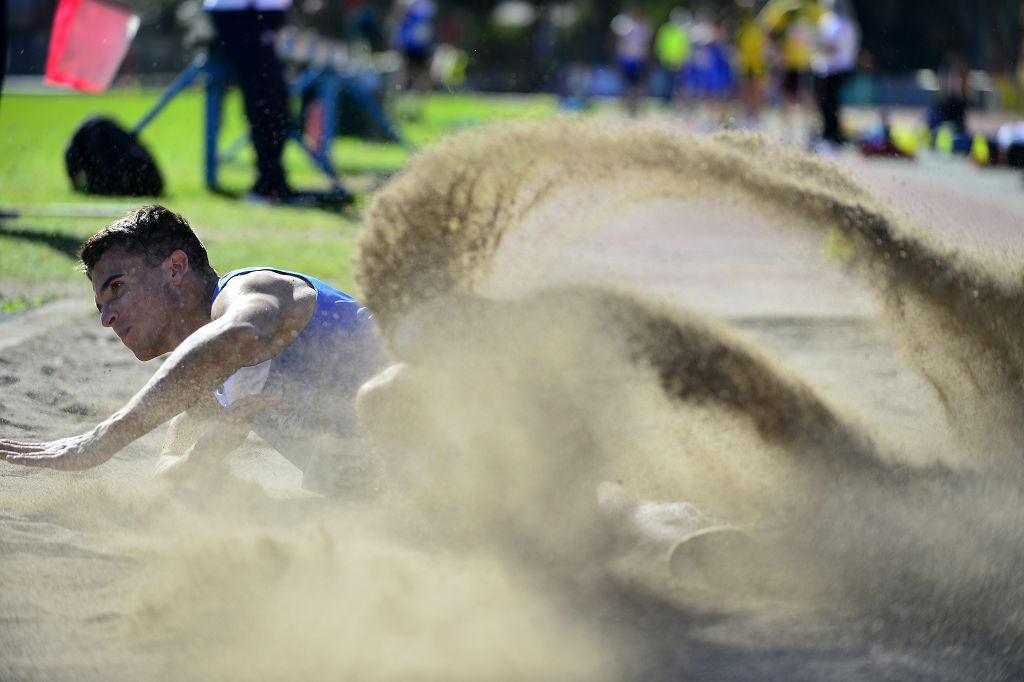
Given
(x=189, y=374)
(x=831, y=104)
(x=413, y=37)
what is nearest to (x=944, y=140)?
(x=831, y=104)

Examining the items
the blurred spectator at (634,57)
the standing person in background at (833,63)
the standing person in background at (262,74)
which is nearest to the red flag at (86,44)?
the standing person in background at (262,74)

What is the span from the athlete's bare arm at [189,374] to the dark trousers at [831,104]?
50.5 feet

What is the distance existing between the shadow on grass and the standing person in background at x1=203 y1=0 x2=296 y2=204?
8.31ft

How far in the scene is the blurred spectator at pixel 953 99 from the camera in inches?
803

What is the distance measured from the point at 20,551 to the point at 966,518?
2733mm

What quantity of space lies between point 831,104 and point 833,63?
61cm

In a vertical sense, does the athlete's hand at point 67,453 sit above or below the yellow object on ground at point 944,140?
above

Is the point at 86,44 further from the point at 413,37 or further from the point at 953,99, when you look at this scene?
the point at 953,99

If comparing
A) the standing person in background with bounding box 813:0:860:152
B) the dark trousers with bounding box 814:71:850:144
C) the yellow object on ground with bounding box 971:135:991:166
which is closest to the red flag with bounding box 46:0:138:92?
the yellow object on ground with bounding box 971:135:991:166

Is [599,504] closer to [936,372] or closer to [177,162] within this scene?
[936,372]

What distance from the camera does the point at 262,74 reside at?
1191 centimetres

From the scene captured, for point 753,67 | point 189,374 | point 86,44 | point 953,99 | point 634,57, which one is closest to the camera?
point 189,374

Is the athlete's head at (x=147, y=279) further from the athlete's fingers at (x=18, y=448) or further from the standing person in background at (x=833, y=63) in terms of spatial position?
the standing person in background at (x=833, y=63)

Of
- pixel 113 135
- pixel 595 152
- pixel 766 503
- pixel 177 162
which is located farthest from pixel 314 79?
pixel 766 503
